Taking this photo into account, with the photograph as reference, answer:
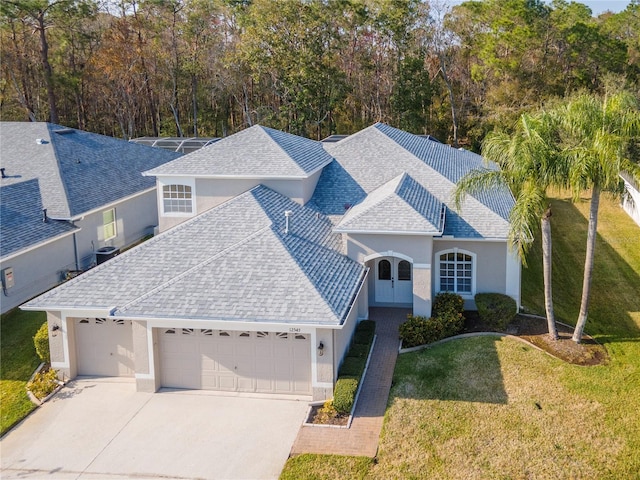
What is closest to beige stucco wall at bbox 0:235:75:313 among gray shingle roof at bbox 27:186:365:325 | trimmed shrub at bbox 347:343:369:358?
gray shingle roof at bbox 27:186:365:325

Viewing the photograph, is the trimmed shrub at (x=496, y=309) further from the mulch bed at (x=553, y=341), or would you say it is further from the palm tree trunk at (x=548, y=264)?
the palm tree trunk at (x=548, y=264)

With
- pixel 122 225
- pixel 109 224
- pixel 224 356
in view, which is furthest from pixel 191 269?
pixel 122 225

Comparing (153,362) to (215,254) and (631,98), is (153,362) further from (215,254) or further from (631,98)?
(631,98)

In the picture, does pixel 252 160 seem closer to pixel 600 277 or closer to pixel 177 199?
pixel 177 199

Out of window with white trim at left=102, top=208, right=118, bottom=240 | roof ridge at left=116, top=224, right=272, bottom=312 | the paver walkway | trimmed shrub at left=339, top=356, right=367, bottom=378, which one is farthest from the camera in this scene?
window with white trim at left=102, top=208, right=118, bottom=240

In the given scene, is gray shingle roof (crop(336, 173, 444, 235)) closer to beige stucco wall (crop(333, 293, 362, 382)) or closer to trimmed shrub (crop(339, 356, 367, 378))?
beige stucco wall (crop(333, 293, 362, 382))

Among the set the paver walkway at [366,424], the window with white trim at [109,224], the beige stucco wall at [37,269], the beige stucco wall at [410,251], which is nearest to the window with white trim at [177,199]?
the beige stucco wall at [37,269]
